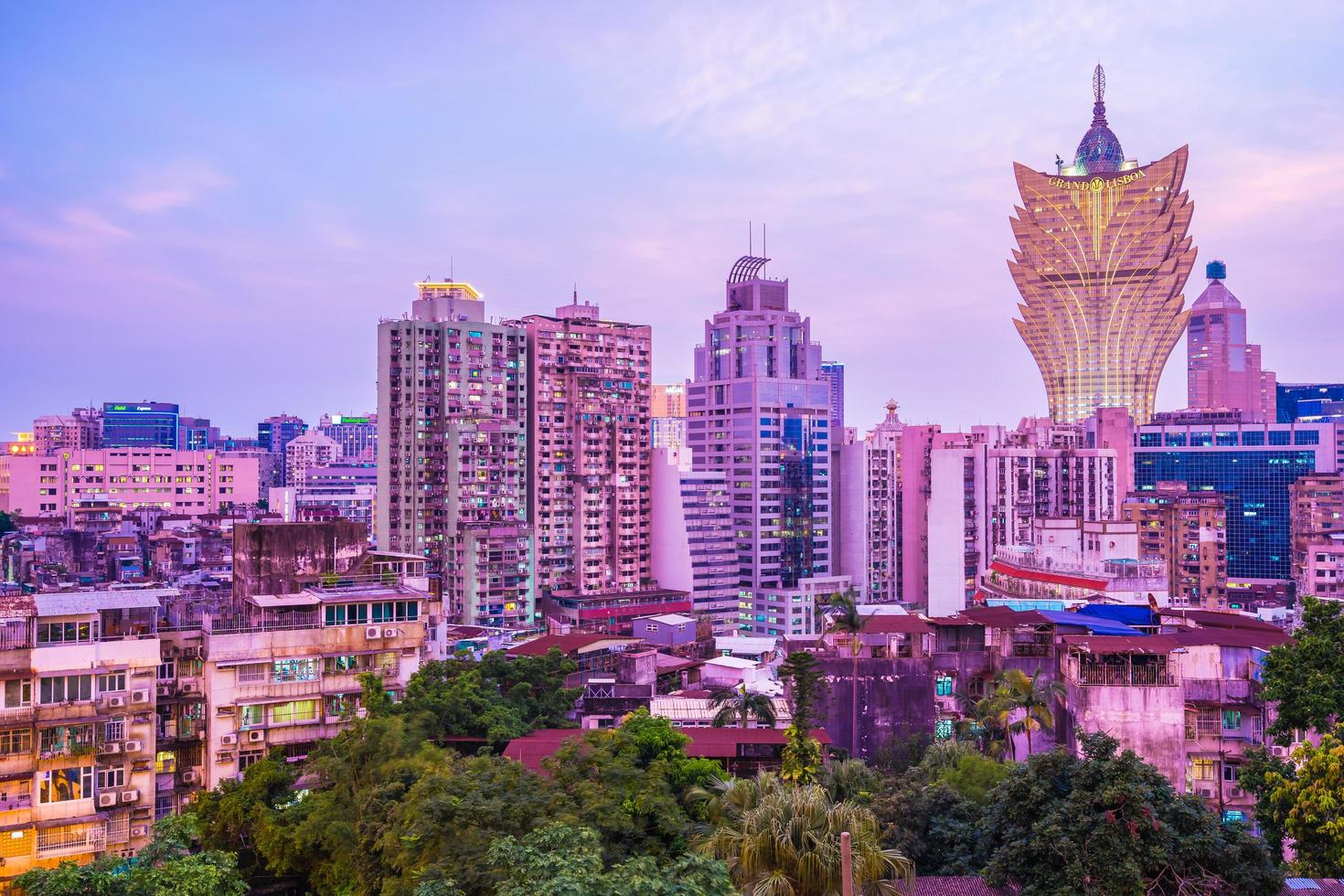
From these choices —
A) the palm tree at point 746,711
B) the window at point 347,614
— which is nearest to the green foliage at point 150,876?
the window at point 347,614

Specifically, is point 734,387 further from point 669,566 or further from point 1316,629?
point 1316,629

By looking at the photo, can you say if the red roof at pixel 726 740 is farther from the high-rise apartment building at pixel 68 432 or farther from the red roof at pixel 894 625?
the high-rise apartment building at pixel 68 432

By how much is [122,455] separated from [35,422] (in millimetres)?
54136

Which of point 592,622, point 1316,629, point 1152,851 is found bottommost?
point 592,622

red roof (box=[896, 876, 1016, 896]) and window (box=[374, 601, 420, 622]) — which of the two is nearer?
red roof (box=[896, 876, 1016, 896])

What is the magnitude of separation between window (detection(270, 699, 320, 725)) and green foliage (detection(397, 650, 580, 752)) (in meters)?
2.94

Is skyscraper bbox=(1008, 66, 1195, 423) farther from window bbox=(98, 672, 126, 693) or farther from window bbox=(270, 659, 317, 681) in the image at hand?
window bbox=(98, 672, 126, 693)

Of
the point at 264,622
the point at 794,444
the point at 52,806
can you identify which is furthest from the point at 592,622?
the point at 52,806

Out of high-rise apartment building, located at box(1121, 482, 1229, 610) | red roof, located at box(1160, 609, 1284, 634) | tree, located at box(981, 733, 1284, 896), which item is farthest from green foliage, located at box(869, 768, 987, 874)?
high-rise apartment building, located at box(1121, 482, 1229, 610)

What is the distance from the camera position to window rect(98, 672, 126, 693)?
29.6 metres

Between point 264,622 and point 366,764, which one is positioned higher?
point 264,622

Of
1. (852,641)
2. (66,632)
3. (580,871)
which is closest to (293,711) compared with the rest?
(66,632)

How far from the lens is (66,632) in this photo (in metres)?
29.7

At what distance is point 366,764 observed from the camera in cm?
2716
